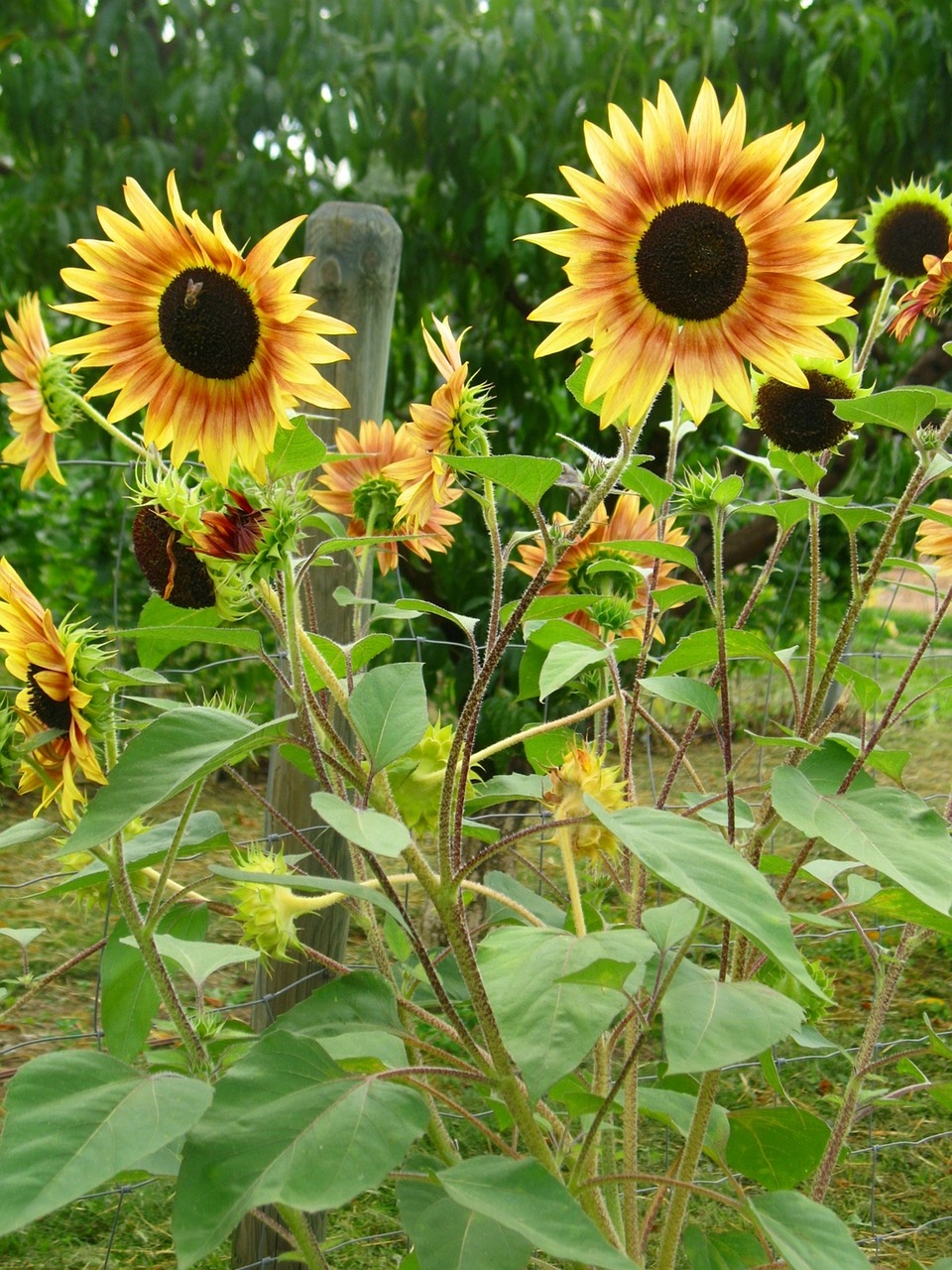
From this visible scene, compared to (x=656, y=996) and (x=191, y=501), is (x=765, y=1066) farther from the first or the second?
(x=191, y=501)

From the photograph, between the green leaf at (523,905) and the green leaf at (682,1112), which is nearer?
the green leaf at (682,1112)

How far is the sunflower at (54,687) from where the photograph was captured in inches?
30.2

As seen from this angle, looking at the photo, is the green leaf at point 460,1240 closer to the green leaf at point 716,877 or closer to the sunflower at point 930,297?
the green leaf at point 716,877

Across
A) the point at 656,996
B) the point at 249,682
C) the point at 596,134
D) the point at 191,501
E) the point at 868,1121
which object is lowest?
the point at 868,1121

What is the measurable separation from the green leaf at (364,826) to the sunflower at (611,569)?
36 cm

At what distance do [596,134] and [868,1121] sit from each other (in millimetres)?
1774

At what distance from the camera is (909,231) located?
1.14 m

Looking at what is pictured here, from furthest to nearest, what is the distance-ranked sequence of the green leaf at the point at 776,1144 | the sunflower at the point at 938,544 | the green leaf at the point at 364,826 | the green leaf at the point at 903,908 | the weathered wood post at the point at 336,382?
the weathered wood post at the point at 336,382 → the sunflower at the point at 938,544 → the green leaf at the point at 776,1144 → the green leaf at the point at 903,908 → the green leaf at the point at 364,826

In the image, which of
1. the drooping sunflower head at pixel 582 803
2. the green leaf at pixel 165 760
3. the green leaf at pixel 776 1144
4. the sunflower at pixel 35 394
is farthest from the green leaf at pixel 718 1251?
the sunflower at pixel 35 394

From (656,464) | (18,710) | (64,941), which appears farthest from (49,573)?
(18,710)

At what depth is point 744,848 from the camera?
3.08ft

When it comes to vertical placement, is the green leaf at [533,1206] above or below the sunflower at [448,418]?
below

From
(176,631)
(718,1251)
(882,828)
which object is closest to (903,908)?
(882,828)

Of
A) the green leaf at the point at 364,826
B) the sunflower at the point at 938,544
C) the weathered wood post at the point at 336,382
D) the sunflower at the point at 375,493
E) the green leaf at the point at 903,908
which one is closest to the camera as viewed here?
the green leaf at the point at 364,826
